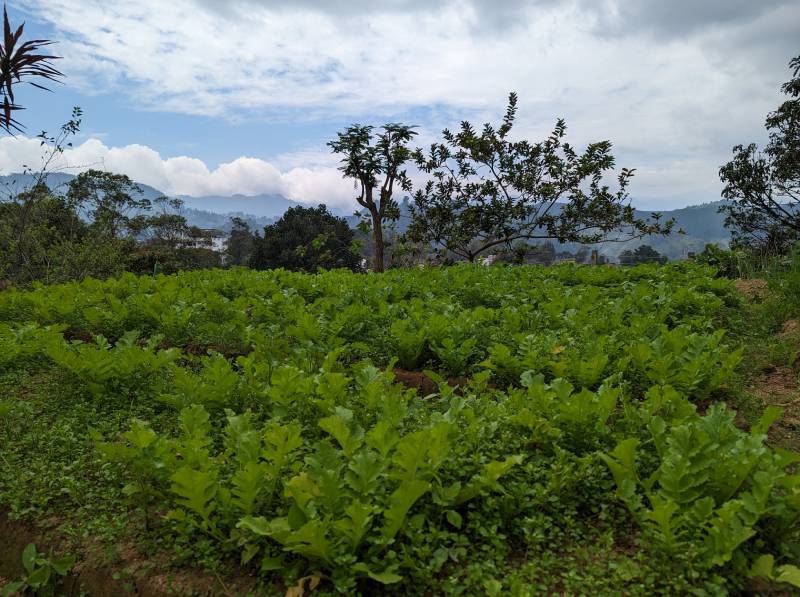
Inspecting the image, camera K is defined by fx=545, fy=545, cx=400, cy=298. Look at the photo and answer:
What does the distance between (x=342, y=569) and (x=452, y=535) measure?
510mm

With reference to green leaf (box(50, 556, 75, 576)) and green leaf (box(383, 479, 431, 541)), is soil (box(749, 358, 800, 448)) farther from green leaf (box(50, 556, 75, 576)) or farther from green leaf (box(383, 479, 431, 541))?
green leaf (box(50, 556, 75, 576))

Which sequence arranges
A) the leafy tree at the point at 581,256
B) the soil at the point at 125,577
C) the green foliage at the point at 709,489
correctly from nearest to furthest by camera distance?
the green foliage at the point at 709,489, the soil at the point at 125,577, the leafy tree at the point at 581,256

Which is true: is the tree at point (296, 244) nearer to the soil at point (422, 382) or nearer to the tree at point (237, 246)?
the tree at point (237, 246)

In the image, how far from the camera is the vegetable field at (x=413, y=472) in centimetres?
227

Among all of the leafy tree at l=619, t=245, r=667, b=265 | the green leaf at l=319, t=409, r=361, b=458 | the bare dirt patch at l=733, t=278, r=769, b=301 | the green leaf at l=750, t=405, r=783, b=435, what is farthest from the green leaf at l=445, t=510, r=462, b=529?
the leafy tree at l=619, t=245, r=667, b=265

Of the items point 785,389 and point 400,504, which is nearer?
point 400,504

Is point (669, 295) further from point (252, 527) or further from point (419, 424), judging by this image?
point (252, 527)

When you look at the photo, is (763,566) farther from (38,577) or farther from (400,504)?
(38,577)

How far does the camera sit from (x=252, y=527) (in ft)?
7.45

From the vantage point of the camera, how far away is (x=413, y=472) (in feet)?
8.29

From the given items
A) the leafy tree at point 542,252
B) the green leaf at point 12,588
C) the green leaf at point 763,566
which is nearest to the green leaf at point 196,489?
the green leaf at point 12,588

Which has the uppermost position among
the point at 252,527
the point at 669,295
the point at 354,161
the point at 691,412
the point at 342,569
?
the point at 354,161

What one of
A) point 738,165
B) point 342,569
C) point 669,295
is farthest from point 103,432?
point 738,165

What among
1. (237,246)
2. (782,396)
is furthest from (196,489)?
(237,246)
